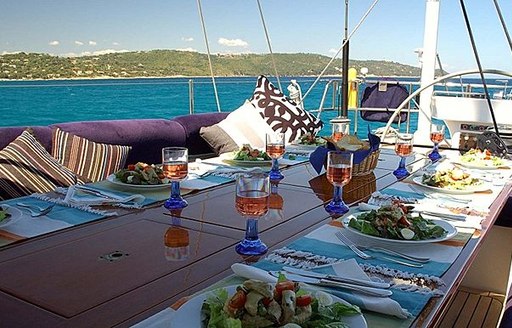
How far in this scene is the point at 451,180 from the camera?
171 centimetres

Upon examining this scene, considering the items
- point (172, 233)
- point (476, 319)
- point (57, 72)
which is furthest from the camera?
point (57, 72)

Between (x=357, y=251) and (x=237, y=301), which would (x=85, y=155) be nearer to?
(x=357, y=251)

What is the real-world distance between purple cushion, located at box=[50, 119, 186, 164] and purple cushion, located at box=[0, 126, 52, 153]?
11 cm

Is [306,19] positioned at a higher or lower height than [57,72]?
higher

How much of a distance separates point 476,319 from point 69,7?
27.7m

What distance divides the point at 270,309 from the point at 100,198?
3.01 feet

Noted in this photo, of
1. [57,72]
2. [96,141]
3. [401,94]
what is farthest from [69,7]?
[96,141]

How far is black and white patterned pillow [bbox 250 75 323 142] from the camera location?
3385 millimetres

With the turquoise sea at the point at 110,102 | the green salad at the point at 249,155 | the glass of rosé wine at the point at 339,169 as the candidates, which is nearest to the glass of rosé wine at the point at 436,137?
the green salad at the point at 249,155

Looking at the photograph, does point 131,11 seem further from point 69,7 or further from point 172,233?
point 172,233

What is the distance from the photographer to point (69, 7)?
26.1 metres

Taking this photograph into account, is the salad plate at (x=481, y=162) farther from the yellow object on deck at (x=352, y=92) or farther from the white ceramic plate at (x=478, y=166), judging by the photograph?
the yellow object on deck at (x=352, y=92)

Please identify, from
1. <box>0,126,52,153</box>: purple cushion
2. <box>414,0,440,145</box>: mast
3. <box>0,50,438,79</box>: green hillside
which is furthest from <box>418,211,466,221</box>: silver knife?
<box>0,50,438,79</box>: green hillside

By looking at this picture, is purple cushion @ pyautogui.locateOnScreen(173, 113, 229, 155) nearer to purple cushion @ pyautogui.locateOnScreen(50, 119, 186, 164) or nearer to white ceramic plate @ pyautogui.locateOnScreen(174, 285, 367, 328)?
purple cushion @ pyautogui.locateOnScreen(50, 119, 186, 164)
